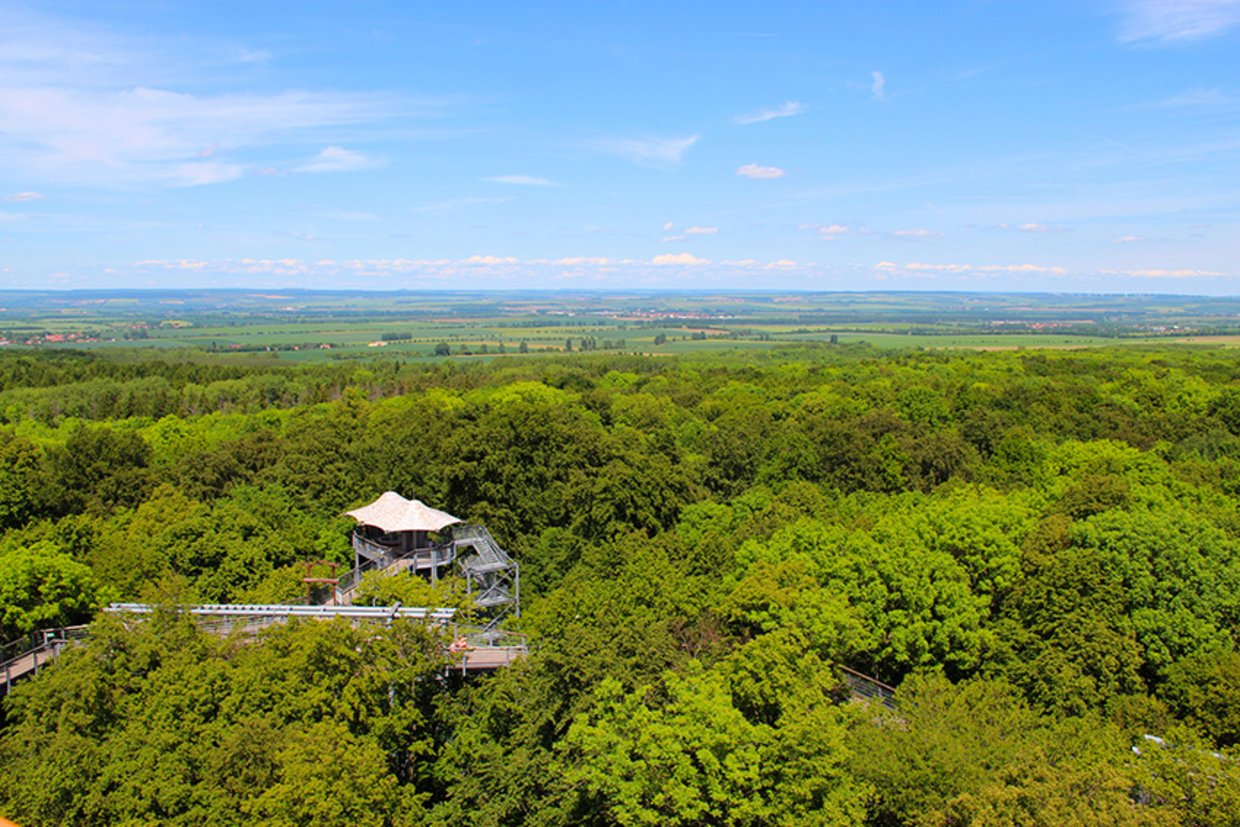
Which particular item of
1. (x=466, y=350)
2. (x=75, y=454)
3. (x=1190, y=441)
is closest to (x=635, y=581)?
(x=75, y=454)

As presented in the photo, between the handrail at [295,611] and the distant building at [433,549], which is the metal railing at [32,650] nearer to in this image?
the handrail at [295,611]

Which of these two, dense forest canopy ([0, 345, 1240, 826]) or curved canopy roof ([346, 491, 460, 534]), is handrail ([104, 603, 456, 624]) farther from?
curved canopy roof ([346, 491, 460, 534])

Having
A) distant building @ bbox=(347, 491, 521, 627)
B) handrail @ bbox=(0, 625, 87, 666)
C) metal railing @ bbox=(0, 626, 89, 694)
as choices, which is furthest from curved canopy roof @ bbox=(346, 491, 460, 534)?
metal railing @ bbox=(0, 626, 89, 694)

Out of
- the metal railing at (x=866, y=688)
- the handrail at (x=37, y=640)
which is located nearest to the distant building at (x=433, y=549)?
the handrail at (x=37, y=640)

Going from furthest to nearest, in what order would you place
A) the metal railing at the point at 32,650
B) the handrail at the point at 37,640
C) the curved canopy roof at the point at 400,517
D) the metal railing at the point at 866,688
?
the curved canopy roof at the point at 400,517 → the handrail at the point at 37,640 → the metal railing at the point at 32,650 → the metal railing at the point at 866,688

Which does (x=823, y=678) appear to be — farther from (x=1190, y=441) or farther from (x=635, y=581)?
(x=1190, y=441)

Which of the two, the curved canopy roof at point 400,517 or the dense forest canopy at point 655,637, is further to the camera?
the curved canopy roof at point 400,517

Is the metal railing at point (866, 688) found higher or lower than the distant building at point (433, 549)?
lower
